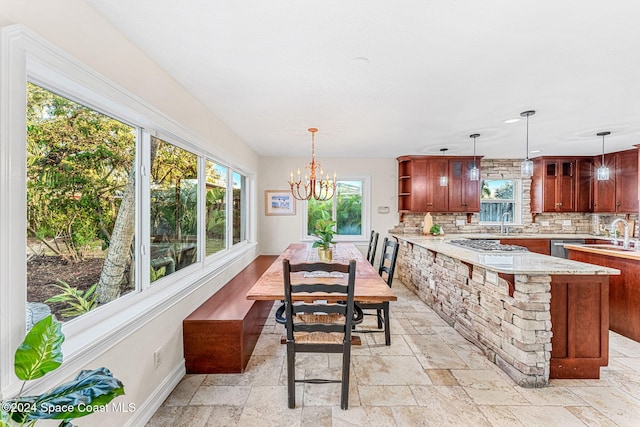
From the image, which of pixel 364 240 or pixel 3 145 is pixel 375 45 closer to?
pixel 3 145

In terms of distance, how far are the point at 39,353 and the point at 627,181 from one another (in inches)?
278

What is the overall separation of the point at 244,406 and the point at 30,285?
1.48 metres

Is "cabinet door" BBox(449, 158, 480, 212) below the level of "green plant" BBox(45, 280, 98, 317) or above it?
above

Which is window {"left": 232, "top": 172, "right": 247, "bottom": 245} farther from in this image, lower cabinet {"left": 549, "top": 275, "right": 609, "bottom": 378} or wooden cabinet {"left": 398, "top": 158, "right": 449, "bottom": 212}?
lower cabinet {"left": 549, "top": 275, "right": 609, "bottom": 378}

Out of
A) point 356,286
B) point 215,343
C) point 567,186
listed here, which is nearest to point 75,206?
point 215,343

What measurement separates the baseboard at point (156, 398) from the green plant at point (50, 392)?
1.05 m

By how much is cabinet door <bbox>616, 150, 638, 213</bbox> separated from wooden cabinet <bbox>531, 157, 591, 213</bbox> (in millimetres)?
475

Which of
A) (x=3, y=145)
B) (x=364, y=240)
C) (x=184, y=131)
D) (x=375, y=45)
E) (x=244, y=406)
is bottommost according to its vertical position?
(x=244, y=406)

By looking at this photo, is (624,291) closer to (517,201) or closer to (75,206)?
(517,201)

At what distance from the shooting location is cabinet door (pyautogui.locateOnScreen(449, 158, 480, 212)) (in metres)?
5.55

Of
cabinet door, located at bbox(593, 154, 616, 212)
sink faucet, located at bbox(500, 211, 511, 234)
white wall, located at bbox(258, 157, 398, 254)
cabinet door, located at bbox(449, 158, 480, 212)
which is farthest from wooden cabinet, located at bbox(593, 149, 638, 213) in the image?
white wall, located at bbox(258, 157, 398, 254)

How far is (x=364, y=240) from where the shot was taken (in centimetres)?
593

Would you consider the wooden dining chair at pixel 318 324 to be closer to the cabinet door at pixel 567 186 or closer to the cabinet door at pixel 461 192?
the cabinet door at pixel 461 192

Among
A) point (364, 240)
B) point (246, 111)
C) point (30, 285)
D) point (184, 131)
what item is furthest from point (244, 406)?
point (364, 240)
